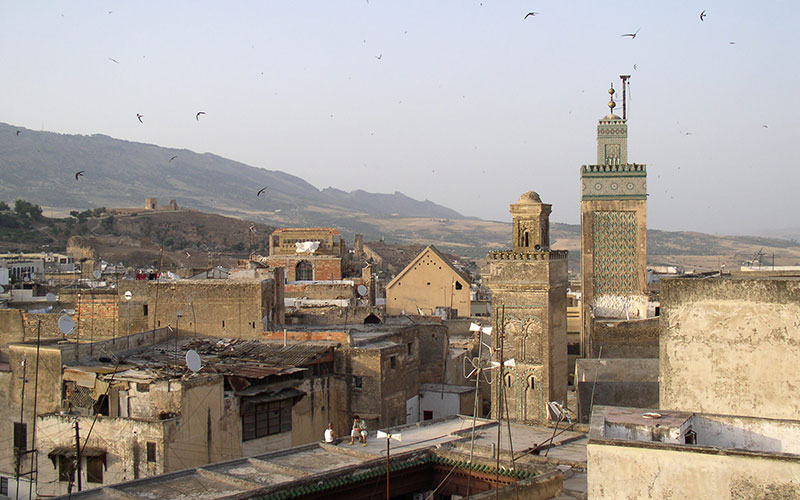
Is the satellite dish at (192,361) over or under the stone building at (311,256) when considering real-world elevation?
under

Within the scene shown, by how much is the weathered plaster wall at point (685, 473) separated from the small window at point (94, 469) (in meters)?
9.78

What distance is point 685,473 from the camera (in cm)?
786

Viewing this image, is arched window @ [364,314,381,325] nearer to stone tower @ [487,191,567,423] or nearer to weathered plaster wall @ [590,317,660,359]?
weathered plaster wall @ [590,317,660,359]

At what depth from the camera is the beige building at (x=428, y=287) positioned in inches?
1309

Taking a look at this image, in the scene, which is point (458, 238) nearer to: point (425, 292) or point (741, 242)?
point (741, 242)

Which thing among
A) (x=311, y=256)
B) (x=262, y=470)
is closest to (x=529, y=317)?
(x=262, y=470)

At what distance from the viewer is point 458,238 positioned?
14400cm

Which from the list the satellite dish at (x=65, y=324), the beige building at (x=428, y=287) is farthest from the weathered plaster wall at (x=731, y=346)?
the beige building at (x=428, y=287)

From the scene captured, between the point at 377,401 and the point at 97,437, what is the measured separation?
617 cm

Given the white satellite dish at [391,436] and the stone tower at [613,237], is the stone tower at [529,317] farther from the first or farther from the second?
the stone tower at [613,237]

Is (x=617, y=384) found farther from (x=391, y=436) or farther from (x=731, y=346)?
(x=731, y=346)

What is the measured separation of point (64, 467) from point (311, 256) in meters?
22.2

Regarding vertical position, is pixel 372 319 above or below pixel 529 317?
below

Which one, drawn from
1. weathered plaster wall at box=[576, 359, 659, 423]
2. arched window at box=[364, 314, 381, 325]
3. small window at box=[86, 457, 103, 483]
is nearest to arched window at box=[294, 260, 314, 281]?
arched window at box=[364, 314, 381, 325]
